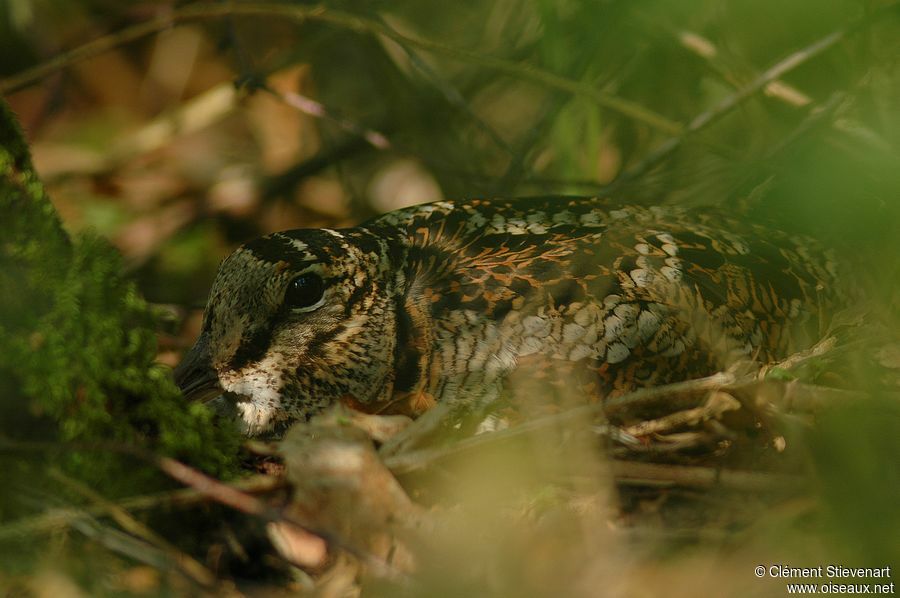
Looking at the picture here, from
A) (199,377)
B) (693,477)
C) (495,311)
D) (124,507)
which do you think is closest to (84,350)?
(124,507)

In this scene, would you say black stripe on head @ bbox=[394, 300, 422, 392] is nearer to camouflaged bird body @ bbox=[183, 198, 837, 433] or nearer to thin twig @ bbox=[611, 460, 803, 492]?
camouflaged bird body @ bbox=[183, 198, 837, 433]

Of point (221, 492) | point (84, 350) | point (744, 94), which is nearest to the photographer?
point (221, 492)

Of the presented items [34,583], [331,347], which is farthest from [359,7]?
[34,583]

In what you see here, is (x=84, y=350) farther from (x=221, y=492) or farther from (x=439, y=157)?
(x=439, y=157)

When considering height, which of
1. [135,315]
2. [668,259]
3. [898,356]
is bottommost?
[898,356]

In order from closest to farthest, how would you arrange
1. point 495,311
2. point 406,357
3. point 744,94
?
point 495,311 → point 406,357 → point 744,94

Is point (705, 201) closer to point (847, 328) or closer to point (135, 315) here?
point (847, 328)
